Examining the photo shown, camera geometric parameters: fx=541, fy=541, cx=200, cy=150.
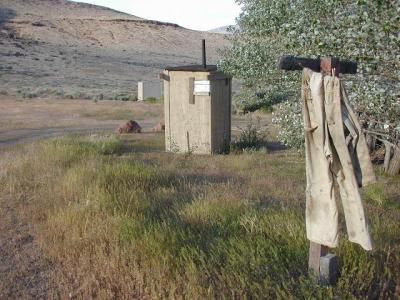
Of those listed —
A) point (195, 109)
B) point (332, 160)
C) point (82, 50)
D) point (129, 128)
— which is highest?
point (82, 50)

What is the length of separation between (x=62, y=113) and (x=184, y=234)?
20.4m

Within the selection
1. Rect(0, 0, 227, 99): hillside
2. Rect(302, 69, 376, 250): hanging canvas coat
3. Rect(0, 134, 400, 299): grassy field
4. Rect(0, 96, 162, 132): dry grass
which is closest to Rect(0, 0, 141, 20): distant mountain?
Rect(0, 0, 227, 99): hillside

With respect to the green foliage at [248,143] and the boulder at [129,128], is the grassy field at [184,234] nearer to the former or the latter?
the green foliage at [248,143]

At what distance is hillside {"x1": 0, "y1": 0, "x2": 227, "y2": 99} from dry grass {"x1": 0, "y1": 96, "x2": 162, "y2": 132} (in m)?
5.49

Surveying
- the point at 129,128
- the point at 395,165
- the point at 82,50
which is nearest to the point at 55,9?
the point at 82,50

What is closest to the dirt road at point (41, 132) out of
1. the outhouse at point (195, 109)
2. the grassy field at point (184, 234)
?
the outhouse at point (195, 109)

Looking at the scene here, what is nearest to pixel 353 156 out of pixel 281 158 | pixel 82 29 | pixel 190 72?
pixel 281 158

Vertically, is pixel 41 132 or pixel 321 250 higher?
pixel 321 250

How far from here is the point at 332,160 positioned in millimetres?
3836

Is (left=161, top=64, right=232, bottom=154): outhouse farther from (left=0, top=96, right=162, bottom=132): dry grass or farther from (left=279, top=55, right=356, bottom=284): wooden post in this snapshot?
(left=279, top=55, right=356, bottom=284): wooden post

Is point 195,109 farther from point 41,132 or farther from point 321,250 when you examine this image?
point 321,250

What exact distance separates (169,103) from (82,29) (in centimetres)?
8483

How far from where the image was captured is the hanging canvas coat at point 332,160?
3756 mm

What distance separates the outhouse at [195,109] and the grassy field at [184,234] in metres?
3.99
